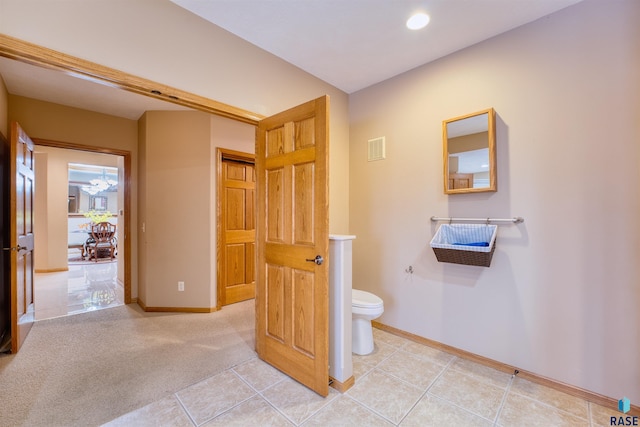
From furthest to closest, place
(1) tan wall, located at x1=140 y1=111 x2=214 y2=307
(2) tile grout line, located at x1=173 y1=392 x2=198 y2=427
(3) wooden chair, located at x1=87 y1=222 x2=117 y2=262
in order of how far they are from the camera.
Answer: (3) wooden chair, located at x1=87 y1=222 x2=117 y2=262 → (1) tan wall, located at x1=140 y1=111 x2=214 y2=307 → (2) tile grout line, located at x1=173 y1=392 x2=198 y2=427

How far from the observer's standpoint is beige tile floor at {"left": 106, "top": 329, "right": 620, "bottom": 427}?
1615mm

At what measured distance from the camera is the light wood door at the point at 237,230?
148 inches

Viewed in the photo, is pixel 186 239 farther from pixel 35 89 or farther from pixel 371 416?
pixel 371 416

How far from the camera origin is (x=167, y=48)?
1.78 metres

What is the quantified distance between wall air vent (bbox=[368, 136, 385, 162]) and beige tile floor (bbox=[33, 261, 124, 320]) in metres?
3.86

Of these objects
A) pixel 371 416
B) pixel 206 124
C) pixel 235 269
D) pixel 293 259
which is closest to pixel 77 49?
pixel 293 259

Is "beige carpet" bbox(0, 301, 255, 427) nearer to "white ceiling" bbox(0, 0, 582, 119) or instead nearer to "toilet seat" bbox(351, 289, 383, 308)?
"toilet seat" bbox(351, 289, 383, 308)

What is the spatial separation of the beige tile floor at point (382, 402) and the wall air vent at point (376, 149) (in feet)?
6.37

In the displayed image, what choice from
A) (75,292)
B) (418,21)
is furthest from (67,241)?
(418,21)

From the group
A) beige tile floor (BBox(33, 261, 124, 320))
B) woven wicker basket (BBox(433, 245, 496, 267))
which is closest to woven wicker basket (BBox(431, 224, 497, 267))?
woven wicker basket (BBox(433, 245, 496, 267))

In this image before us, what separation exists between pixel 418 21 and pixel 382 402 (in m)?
2.63

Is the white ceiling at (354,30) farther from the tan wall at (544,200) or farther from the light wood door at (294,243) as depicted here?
the light wood door at (294,243)

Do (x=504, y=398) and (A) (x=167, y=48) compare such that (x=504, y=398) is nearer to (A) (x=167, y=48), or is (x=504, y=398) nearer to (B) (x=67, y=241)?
(A) (x=167, y=48)

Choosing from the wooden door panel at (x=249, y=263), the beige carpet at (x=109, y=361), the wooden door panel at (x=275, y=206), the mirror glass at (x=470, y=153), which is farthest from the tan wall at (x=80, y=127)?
the mirror glass at (x=470, y=153)
